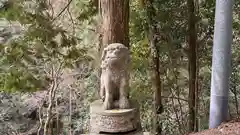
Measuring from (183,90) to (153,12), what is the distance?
1538 millimetres

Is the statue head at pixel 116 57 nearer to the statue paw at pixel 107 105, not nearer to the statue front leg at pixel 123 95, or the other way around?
the statue front leg at pixel 123 95

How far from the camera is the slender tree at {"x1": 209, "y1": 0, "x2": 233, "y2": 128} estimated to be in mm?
2395

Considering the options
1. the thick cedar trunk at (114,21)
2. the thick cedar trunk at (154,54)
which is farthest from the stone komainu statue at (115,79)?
the thick cedar trunk at (154,54)

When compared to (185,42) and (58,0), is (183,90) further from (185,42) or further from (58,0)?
(58,0)

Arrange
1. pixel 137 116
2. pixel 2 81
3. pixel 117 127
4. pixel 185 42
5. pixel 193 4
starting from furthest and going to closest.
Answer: pixel 185 42, pixel 193 4, pixel 2 81, pixel 137 116, pixel 117 127

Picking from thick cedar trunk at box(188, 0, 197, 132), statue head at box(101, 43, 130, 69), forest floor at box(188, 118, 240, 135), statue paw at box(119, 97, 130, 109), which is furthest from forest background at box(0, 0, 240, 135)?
forest floor at box(188, 118, 240, 135)

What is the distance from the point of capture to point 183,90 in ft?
16.2

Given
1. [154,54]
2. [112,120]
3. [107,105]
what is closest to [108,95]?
[107,105]

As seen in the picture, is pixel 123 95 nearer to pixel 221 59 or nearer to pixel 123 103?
pixel 123 103

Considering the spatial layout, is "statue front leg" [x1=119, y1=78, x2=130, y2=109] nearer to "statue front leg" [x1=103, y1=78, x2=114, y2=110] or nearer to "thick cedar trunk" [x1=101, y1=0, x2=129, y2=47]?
"statue front leg" [x1=103, y1=78, x2=114, y2=110]

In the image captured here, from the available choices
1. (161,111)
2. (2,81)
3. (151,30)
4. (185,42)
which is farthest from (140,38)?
(2,81)

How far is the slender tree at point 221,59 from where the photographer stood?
2395mm

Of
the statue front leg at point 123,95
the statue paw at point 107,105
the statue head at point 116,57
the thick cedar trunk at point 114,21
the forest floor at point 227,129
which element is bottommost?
the forest floor at point 227,129

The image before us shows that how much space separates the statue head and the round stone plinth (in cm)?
35
